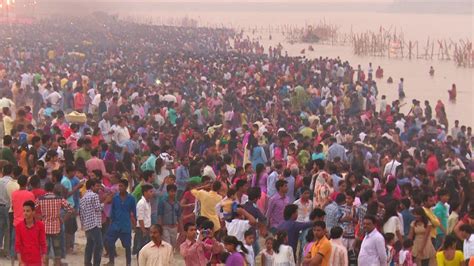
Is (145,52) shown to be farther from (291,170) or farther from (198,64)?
(291,170)

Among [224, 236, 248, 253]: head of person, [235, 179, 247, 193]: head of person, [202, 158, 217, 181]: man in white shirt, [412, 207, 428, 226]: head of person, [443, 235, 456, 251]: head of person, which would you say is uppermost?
[224, 236, 248, 253]: head of person

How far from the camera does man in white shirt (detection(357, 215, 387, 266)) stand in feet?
Result: 25.6

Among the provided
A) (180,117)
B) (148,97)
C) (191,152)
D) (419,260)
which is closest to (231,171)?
(191,152)

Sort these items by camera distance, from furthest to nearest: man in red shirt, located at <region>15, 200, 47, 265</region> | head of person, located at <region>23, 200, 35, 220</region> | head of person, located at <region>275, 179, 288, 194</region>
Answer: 1. head of person, located at <region>275, 179, 288, 194</region>
2. man in red shirt, located at <region>15, 200, 47, 265</region>
3. head of person, located at <region>23, 200, 35, 220</region>

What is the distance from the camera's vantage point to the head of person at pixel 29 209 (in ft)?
26.0

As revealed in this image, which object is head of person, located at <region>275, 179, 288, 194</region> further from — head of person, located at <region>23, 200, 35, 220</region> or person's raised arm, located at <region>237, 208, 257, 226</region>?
head of person, located at <region>23, 200, 35, 220</region>

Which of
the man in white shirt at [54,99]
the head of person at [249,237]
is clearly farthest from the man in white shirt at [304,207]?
the man in white shirt at [54,99]

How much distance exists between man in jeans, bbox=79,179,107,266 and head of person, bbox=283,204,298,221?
6.25ft

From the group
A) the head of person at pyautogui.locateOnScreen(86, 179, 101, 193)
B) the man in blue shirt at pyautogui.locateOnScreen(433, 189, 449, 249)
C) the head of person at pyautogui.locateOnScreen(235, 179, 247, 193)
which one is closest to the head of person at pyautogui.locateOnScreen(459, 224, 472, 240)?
the man in blue shirt at pyautogui.locateOnScreen(433, 189, 449, 249)

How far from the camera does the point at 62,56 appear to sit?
32094 millimetres

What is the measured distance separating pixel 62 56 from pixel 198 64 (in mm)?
5645

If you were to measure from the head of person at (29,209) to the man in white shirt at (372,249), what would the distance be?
118 inches

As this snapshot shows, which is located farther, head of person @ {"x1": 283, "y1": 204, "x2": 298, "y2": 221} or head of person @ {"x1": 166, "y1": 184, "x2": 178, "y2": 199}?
head of person @ {"x1": 166, "y1": 184, "x2": 178, "y2": 199}

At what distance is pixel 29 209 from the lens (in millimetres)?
7945
